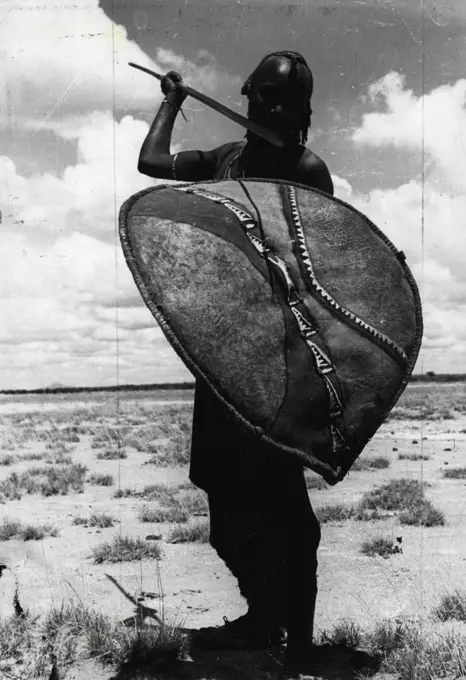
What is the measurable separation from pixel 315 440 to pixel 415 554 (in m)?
4.76

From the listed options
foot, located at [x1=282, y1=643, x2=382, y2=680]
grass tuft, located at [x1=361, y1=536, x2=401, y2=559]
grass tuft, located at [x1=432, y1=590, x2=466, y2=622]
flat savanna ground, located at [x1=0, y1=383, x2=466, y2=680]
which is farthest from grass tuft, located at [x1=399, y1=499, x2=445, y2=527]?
foot, located at [x1=282, y1=643, x2=382, y2=680]

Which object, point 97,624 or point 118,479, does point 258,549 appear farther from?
point 118,479

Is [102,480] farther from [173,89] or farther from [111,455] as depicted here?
[173,89]

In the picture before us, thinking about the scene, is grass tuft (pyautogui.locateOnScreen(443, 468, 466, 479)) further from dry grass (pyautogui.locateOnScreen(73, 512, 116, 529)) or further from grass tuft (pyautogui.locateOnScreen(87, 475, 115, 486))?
dry grass (pyautogui.locateOnScreen(73, 512, 116, 529))

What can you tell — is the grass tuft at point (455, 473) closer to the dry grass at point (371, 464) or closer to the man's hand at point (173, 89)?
the dry grass at point (371, 464)

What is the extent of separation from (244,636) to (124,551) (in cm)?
339

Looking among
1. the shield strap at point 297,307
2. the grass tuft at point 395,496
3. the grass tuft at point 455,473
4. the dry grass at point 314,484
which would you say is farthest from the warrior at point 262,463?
Result: the grass tuft at point 455,473

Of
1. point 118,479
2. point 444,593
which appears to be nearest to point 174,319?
point 444,593

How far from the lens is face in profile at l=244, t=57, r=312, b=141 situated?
10.3ft

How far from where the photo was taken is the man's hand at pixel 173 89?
3.44m

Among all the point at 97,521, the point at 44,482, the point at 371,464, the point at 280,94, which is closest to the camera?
the point at 280,94

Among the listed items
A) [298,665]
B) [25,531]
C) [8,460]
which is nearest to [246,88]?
[298,665]

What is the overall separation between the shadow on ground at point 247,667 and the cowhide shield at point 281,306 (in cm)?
122

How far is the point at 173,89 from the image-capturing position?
3449mm
